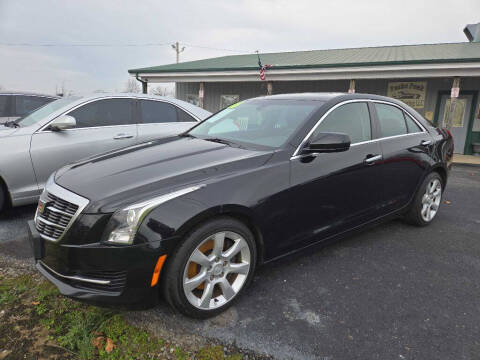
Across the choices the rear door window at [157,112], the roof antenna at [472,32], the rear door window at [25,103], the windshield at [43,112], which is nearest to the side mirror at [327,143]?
the rear door window at [157,112]

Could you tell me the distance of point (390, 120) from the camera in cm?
362

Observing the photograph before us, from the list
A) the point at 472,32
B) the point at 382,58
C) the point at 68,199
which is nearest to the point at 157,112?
the point at 68,199

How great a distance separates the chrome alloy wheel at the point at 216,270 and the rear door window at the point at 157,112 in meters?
3.14

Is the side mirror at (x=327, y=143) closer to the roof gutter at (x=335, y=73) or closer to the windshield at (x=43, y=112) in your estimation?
the windshield at (x=43, y=112)

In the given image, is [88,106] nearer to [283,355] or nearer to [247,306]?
[247,306]

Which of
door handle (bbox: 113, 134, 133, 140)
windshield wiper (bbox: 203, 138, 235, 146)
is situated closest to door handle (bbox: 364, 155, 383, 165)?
windshield wiper (bbox: 203, 138, 235, 146)

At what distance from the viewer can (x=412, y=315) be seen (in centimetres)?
240

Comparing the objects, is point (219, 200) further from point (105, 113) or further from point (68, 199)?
point (105, 113)

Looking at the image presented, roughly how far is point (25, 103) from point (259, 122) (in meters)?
5.64

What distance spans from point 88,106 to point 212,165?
2.88 metres

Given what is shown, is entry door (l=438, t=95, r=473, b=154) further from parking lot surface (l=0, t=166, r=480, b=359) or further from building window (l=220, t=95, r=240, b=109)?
parking lot surface (l=0, t=166, r=480, b=359)

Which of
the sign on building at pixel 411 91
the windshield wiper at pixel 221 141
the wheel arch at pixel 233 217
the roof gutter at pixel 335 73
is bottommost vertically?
the wheel arch at pixel 233 217

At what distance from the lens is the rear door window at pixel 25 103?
21.4 ft

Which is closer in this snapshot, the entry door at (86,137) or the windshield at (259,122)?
the windshield at (259,122)
